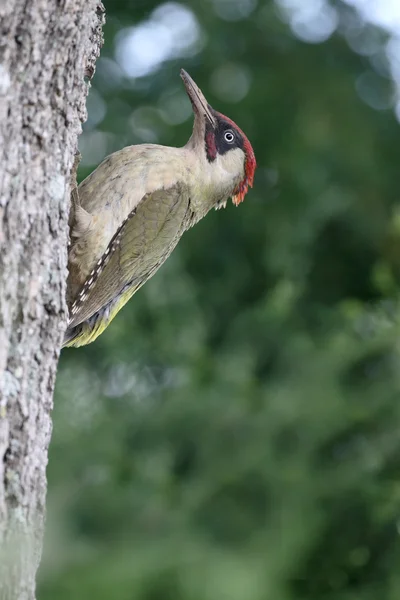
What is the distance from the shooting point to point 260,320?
445 cm

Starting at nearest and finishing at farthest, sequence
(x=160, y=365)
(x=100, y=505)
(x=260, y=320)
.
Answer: (x=100, y=505) < (x=260, y=320) < (x=160, y=365)

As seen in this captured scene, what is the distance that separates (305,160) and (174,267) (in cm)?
99

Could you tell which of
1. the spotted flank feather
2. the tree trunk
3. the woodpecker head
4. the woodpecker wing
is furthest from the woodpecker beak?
the tree trunk

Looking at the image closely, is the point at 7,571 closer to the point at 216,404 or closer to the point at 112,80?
the point at 216,404

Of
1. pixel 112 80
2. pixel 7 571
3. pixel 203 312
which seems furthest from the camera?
pixel 112 80

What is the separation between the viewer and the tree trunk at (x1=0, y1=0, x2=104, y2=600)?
2.19 m

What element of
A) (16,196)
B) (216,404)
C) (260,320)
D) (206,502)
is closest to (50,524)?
Answer: (206,502)

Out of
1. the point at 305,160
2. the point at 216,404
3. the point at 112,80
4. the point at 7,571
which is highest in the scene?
the point at 112,80

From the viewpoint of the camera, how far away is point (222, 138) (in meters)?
4.43

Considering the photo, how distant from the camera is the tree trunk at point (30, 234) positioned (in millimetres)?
2186

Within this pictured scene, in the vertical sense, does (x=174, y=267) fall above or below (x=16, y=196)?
above

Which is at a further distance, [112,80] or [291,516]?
[112,80]

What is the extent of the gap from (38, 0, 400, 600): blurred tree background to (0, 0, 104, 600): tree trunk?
0.46ft

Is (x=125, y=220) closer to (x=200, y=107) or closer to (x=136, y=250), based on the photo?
(x=136, y=250)
